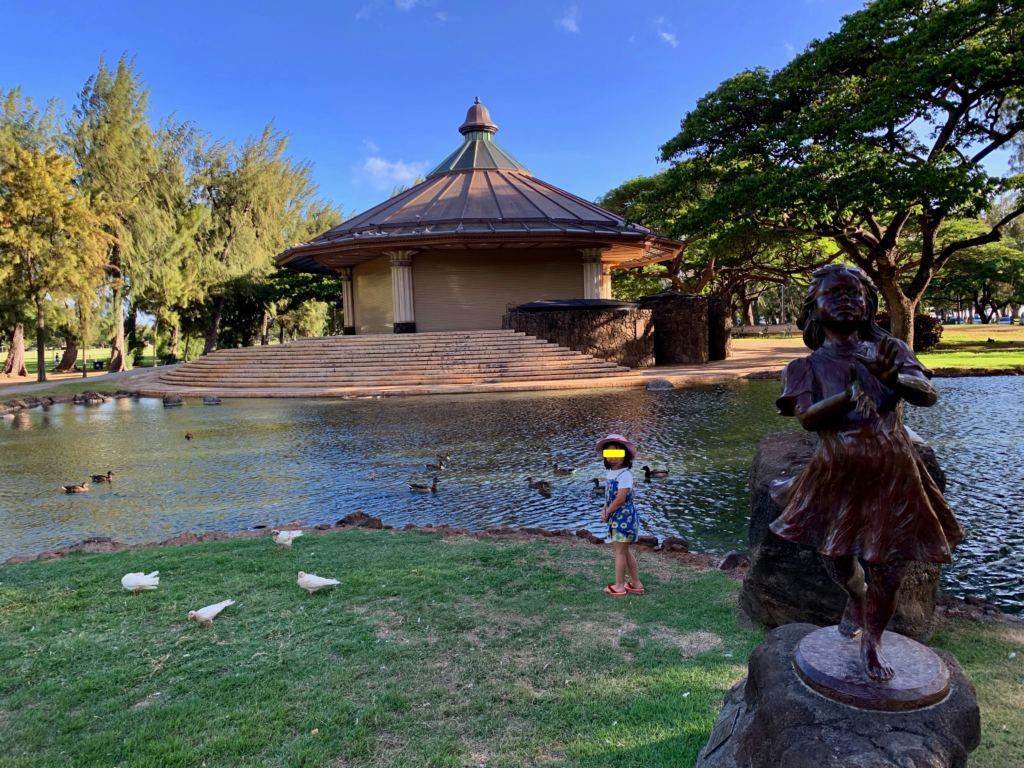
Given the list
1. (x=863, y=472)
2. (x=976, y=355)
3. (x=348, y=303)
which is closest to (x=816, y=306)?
(x=863, y=472)

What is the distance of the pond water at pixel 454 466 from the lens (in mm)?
6629

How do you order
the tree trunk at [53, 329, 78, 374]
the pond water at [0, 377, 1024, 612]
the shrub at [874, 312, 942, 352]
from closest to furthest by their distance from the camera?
the pond water at [0, 377, 1024, 612]
the shrub at [874, 312, 942, 352]
the tree trunk at [53, 329, 78, 374]

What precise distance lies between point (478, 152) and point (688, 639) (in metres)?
36.3

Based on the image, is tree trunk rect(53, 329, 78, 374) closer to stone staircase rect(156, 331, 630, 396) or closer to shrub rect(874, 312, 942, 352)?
stone staircase rect(156, 331, 630, 396)

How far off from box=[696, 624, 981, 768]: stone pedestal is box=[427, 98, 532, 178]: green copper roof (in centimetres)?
3579

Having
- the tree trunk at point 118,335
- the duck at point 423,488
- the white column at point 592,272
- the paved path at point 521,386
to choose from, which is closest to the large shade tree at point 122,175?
the tree trunk at point 118,335

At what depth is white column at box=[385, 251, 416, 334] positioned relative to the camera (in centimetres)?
2755

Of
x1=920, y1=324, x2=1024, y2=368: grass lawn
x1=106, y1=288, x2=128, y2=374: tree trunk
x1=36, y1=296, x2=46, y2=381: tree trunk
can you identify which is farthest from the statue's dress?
x1=106, y1=288, x2=128, y2=374: tree trunk

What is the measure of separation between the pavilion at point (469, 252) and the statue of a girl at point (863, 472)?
23.9 meters

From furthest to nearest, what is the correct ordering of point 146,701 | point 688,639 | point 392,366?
point 392,366, point 688,639, point 146,701

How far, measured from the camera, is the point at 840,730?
6.48 feet

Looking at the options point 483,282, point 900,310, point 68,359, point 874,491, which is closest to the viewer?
point 874,491

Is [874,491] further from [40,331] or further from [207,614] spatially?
[40,331]

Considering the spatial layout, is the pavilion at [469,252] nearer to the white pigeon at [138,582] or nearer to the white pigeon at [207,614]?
the white pigeon at [138,582]
